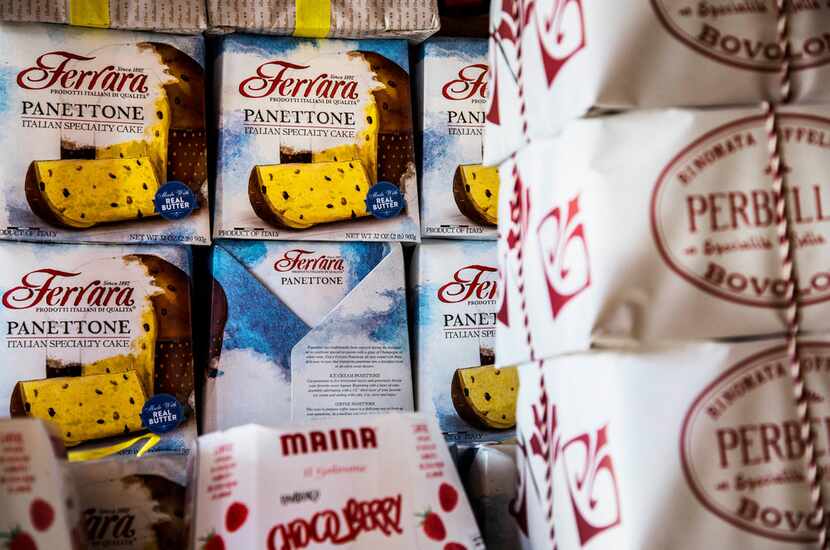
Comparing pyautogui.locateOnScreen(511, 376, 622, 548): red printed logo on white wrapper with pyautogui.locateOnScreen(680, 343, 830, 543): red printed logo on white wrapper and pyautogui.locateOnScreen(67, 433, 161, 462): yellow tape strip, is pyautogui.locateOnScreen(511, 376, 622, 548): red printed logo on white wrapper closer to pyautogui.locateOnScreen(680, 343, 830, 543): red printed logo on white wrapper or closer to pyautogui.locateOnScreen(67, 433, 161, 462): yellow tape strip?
pyautogui.locateOnScreen(680, 343, 830, 543): red printed logo on white wrapper

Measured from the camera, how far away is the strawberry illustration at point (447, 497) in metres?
1.24

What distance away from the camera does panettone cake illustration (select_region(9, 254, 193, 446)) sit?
1.86 meters

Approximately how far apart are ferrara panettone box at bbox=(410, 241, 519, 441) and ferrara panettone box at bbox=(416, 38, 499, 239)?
0.06m

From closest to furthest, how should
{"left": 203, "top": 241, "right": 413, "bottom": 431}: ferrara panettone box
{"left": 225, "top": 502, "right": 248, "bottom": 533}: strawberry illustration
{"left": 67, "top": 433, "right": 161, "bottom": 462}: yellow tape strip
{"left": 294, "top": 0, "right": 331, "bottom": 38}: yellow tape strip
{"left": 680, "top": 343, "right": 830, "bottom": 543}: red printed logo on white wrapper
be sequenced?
{"left": 680, "top": 343, "right": 830, "bottom": 543}: red printed logo on white wrapper → {"left": 225, "top": 502, "right": 248, "bottom": 533}: strawberry illustration → {"left": 67, "top": 433, "right": 161, "bottom": 462}: yellow tape strip → {"left": 203, "top": 241, "right": 413, "bottom": 431}: ferrara panettone box → {"left": 294, "top": 0, "right": 331, "bottom": 38}: yellow tape strip

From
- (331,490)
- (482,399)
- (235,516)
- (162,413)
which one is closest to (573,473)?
(331,490)

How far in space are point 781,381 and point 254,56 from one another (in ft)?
Answer: 4.55

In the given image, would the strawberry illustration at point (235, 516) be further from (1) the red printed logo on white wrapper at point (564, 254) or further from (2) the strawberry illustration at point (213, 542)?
(1) the red printed logo on white wrapper at point (564, 254)

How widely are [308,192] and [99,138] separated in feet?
1.44

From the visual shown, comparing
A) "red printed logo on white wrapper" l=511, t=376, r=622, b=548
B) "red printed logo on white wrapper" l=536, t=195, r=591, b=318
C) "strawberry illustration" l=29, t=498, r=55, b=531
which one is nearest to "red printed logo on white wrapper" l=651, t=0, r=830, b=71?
"red printed logo on white wrapper" l=536, t=195, r=591, b=318

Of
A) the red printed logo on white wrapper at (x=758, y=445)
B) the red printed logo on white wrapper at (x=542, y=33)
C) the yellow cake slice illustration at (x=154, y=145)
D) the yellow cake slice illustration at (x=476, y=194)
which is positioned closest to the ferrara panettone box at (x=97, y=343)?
the yellow cake slice illustration at (x=154, y=145)

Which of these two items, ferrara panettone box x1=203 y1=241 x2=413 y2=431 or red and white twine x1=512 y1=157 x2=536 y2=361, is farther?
ferrara panettone box x1=203 y1=241 x2=413 y2=431

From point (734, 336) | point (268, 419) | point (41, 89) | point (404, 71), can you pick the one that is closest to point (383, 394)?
point (268, 419)

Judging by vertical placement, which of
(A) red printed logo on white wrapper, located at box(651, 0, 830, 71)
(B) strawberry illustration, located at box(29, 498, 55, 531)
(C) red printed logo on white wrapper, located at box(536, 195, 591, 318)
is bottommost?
(B) strawberry illustration, located at box(29, 498, 55, 531)

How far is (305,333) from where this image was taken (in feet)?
6.62
